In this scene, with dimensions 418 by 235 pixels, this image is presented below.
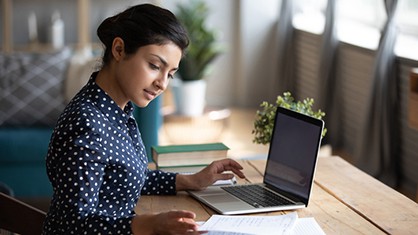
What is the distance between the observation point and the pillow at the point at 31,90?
441 centimetres

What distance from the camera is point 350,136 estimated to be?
5.35 metres

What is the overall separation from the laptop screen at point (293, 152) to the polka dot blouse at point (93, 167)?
0.41 m

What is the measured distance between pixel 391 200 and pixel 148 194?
67 centimetres

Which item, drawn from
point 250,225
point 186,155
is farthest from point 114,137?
point 186,155

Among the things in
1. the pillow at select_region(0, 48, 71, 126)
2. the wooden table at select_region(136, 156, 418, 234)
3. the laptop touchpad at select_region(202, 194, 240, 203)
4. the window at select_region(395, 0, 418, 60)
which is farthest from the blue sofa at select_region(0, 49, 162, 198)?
the laptop touchpad at select_region(202, 194, 240, 203)

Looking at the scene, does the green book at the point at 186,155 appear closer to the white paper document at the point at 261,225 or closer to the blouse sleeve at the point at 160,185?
the blouse sleeve at the point at 160,185

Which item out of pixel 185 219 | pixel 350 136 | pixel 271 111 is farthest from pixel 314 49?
pixel 185 219

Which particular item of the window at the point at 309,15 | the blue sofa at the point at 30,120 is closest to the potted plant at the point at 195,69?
the window at the point at 309,15

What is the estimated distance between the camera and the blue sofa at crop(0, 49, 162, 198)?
4.14 metres

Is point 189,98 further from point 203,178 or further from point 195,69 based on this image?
point 203,178

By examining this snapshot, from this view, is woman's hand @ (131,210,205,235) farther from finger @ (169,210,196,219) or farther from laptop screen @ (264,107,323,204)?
laptop screen @ (264,107,323,204)

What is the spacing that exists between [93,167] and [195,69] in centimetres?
453

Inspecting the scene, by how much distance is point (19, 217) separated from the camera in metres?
1.98

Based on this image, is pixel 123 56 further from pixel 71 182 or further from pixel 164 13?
pixel 71 182
